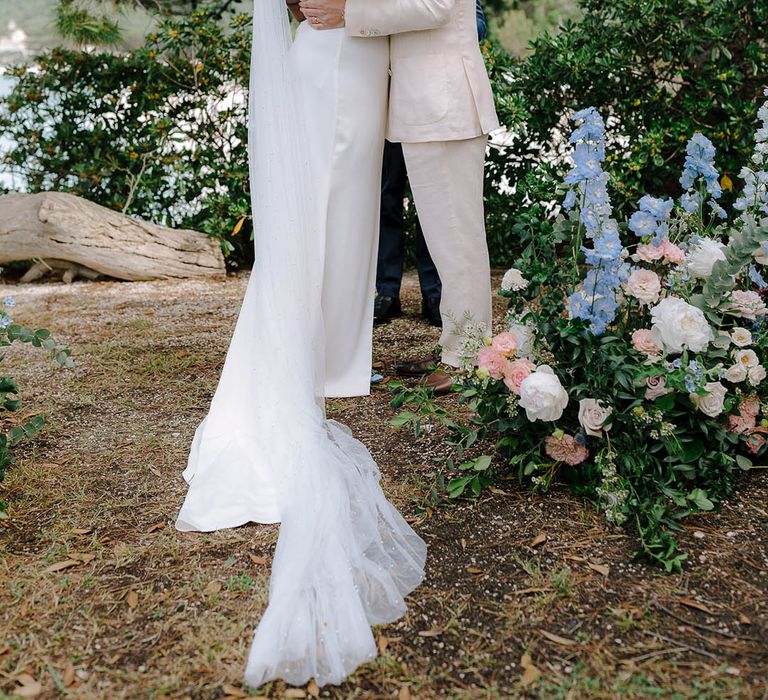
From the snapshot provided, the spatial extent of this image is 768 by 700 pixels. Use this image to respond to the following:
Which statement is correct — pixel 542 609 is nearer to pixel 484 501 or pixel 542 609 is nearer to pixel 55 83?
pixel 484 501

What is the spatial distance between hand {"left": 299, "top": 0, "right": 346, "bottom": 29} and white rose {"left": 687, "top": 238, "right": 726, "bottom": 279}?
1.38 metres

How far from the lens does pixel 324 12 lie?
2801 millimetres

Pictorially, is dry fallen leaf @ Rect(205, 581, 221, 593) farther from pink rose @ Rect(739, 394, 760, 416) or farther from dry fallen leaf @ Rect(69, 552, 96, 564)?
pink rose @ Rect(739, 394, 760, 416)

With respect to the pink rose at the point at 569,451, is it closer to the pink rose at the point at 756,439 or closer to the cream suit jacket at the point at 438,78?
the pink rose at the point at 756,439

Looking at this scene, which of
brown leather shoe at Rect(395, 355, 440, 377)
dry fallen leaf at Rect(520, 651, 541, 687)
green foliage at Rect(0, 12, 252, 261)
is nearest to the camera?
dry fallen leaf at Rect(520, 651, 541, 687)

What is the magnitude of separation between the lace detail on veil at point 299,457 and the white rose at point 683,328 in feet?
2.63

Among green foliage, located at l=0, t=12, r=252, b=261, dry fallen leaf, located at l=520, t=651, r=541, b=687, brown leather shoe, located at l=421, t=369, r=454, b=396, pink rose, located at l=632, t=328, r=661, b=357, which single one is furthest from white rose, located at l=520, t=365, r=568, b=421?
green foliage, located at l=0, t=12, r=252, b=261

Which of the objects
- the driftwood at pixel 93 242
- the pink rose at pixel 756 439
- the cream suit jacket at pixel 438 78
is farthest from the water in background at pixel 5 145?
the pink rose at pixel 756 439

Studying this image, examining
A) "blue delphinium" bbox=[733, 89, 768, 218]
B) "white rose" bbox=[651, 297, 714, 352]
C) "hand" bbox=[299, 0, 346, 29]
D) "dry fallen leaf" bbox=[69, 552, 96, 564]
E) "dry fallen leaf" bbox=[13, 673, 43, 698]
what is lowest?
"dry fallen leaf" bbox=[13, 673, 43, 698]

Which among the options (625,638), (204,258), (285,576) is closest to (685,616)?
(625,638)

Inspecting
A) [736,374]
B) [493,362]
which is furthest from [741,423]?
[493,362]

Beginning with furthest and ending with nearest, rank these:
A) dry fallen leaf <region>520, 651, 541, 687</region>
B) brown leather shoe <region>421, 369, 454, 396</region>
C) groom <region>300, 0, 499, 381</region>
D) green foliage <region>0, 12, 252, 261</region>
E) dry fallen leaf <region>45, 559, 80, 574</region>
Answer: green foliage <region>0, 12, 252, 261</region> < brown leather shoe <region>421, 369, 454, 396</region> < groom <region>300, 0, 499, 381</region> < dry fallen leaf <region>45, 559, 80, 574</region> < dry fallen leaf <region>520, 651, 541, 687</region>

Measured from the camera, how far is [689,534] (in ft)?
6.88

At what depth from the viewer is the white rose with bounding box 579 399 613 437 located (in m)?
2.15
